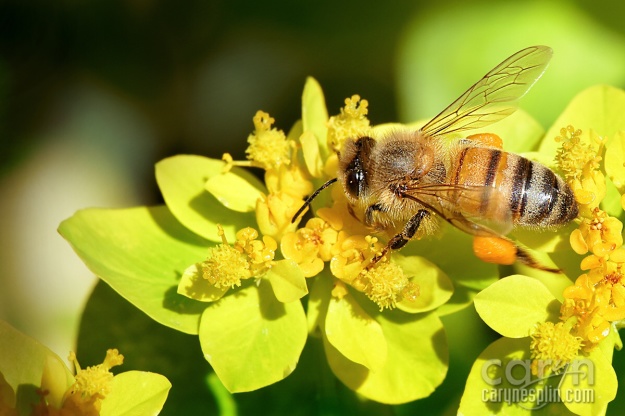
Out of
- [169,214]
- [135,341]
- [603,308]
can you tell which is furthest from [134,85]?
[603,308]

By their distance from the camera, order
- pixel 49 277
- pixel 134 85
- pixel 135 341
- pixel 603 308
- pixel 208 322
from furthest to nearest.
Result: pixel 134 85 → pixel 49 277 → pixel 135 341 → pixel 208 322 → pixel 603 308

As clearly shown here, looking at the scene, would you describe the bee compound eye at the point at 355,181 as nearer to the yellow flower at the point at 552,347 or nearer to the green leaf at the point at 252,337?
the green leaf at the point at 252,337

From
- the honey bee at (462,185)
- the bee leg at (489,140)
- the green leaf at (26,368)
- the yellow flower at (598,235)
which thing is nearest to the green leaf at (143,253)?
the green leaf at (26,368)

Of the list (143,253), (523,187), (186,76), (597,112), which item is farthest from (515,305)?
(186,76)

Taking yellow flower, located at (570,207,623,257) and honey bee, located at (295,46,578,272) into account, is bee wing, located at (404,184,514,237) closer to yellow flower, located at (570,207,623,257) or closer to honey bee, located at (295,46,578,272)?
honey bee, located at (295,46,578,272)

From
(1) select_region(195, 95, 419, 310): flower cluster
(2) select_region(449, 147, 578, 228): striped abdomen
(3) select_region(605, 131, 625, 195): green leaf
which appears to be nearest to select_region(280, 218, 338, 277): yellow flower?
(1) select_region(195, 95, 419, 310): flower cluster

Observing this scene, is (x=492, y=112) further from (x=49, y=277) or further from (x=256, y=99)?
(x=49, y=277)

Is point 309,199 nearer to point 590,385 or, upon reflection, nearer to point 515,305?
point 515,305
